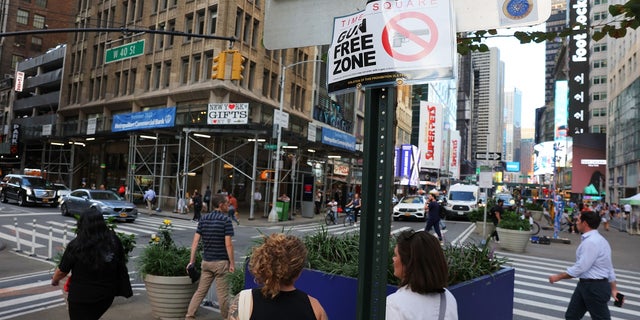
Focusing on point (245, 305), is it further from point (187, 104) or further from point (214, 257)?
point (187, 104)

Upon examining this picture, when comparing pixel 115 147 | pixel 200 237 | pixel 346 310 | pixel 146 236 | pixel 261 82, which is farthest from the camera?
pixel 115 147

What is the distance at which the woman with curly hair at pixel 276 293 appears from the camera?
244cm

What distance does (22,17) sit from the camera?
204ft

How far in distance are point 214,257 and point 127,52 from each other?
10.8 metres

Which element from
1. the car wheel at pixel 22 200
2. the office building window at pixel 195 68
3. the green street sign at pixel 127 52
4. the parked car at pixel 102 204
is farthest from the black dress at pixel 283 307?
the office building window at pixel 195 68

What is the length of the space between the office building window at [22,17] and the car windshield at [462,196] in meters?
63.5

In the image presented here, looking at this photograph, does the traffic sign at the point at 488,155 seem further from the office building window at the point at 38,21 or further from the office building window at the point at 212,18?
the office building window at the point at 38,21

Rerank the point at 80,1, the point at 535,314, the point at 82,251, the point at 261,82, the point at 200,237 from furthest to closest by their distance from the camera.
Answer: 1. the point at 80,1
2. the point at 261,82
3. the point at 535,314
4. the point at 200,237
5. the point at 82,251

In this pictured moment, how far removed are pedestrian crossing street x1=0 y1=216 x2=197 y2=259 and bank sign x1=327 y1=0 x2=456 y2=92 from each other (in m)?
10.5

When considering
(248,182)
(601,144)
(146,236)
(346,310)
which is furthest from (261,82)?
(601,144)

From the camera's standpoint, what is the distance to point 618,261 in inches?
610

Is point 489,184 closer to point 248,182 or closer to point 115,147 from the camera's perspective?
point 248,182

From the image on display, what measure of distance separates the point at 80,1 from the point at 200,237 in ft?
171

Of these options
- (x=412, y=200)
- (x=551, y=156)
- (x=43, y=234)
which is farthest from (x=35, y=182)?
(x=551, y=156)
